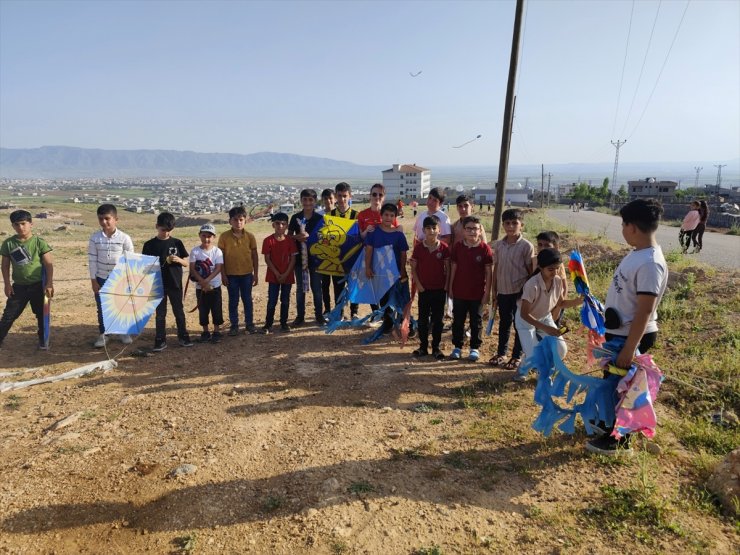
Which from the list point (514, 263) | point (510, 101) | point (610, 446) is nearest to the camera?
point (610, 446)

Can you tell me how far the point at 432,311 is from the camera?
6203 mm

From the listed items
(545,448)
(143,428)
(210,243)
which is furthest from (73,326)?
(545,448)

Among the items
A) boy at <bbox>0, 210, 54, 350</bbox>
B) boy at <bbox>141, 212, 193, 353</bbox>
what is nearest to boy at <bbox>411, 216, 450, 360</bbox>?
boy at <bbox>141, 212, 193, 353</bbox>

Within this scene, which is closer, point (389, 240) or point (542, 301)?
point (542, 301)

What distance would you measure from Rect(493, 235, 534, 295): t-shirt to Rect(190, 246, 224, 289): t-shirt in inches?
156

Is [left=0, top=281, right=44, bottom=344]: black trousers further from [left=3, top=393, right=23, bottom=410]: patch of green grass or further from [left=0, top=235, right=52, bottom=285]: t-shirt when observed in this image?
[left=3, top=393, right=23, bottom=410]: patch of green grass

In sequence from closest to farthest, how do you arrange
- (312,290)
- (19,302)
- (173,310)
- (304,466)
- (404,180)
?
(304,466), (19,302), (173,310), (312,290), (404,180)

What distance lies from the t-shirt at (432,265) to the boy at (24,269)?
506cm

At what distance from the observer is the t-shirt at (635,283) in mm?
3492

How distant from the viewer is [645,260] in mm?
3529

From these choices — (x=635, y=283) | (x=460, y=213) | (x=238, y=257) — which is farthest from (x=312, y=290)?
(x=635, y=283)

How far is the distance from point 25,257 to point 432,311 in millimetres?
5595

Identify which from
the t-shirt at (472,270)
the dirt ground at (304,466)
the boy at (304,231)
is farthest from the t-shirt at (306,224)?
the t-shirt at (472,270)

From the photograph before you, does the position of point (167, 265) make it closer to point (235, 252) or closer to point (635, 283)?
point (235, 252)
